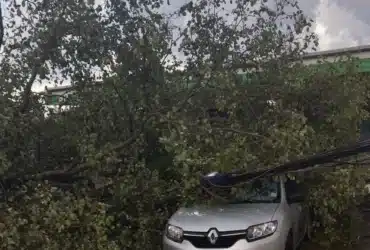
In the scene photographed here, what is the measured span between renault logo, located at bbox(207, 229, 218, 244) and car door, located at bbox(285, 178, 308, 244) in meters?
1.50

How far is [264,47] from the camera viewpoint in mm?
8367

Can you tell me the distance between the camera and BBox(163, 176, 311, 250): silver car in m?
6.86

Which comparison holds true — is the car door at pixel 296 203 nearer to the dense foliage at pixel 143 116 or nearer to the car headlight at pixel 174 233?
the dense foliage at pixel 143 116

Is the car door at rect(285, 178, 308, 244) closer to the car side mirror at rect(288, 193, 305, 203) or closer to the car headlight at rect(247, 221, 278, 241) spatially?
the car side mirror at rect(288, 193, 305, 203)

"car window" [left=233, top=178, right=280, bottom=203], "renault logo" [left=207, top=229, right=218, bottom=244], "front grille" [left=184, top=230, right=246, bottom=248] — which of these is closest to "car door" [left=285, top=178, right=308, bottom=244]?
"car window" [left=233, top=178, right=280, bottom=203]

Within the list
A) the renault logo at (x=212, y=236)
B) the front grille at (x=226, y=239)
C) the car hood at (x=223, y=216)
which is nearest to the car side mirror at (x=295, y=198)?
the car hood at (x=223, y=216)

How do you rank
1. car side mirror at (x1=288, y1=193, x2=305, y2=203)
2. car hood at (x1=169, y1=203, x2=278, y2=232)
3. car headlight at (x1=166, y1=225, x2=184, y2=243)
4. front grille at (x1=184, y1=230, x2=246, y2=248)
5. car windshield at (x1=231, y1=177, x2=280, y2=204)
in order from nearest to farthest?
front grille at (x1=184, y1=230, x2=246, y2=248)
car hood at (x1=169, y1=203, x2=278, y2=232)
car headlight at (x1=166, y1=225, x2=184, y2=243)
car windshield at (x1=231, y1=177, x2=280, y2=204)
car side mirror at (x1=288, y1=193, x2=305, y2=203)

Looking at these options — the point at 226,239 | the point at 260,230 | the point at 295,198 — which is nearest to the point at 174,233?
the point at 226,239

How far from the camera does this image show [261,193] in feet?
26.1

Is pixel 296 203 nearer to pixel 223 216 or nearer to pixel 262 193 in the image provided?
pixel 262 193

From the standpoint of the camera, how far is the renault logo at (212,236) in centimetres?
686

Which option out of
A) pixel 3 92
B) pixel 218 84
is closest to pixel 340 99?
pixel 218 84

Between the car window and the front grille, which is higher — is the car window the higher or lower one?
the higher one

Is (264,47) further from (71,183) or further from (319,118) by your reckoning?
(71,183)
